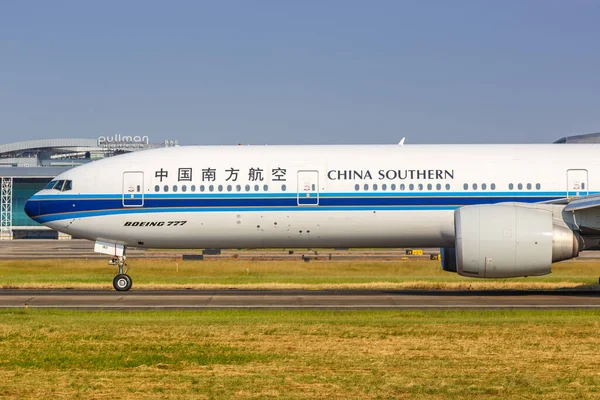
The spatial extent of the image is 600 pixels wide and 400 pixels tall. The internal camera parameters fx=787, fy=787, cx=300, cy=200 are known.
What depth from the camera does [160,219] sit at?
30297mm

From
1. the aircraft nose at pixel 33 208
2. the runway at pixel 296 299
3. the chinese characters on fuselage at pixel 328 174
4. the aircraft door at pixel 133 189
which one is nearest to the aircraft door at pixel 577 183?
the runway at pixel 296 299

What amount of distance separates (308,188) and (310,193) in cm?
21

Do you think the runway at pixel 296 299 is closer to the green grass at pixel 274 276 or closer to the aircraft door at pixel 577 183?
the green grass at pixel 274 276

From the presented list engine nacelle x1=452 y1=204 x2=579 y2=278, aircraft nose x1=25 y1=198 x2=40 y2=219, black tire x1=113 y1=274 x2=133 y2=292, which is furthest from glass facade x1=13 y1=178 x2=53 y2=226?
engine nacelle x1=452 y1=204 x2=579 y2=278

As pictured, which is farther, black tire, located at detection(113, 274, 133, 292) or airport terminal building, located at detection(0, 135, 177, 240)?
airport terminal building, located at detection(0, 135, 177, 240)

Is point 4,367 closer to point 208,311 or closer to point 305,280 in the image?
point 208,311

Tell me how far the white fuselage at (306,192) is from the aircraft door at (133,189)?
0.13 ft

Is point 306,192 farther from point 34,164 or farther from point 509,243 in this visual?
point 34,164

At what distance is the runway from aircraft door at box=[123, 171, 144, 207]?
3537 millimetres

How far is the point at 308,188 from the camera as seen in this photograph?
29719 mm

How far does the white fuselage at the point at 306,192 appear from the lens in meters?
29.3

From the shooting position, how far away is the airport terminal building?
13150 cm

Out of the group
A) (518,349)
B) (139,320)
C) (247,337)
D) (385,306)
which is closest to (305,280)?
(385,306)

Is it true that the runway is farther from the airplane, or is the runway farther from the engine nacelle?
the airplane
